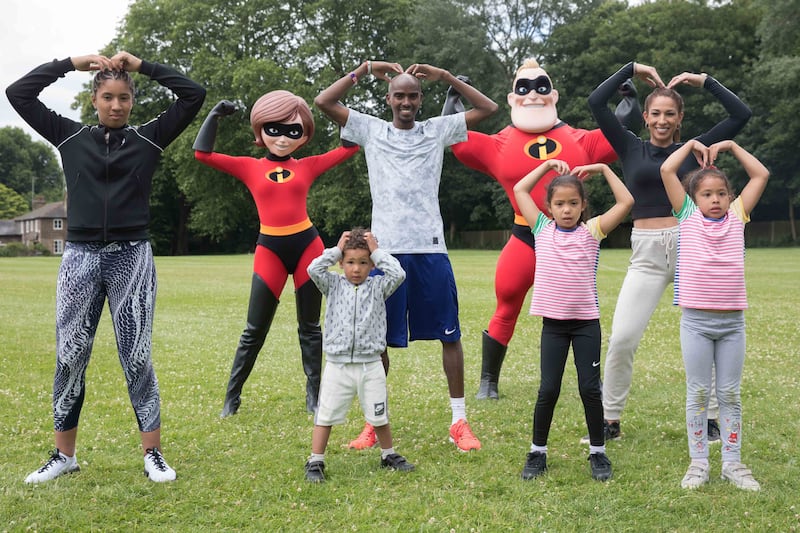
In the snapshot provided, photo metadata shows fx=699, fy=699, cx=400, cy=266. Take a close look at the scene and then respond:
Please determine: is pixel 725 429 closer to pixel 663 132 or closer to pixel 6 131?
pixel 663 132

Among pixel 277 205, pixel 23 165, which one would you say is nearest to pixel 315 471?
pixel 277 205

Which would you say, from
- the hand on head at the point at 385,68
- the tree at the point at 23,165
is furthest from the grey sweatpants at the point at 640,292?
the tree at the point at 23,165

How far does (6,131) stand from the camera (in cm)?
9256

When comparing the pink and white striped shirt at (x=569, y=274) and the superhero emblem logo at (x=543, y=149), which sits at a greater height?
the superhero emblem logo at (x=543, y=149)

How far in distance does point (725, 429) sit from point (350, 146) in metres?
3.66

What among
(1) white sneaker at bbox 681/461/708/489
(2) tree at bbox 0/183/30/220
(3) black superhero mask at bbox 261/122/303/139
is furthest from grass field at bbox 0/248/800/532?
(2) tree at bbox 0/183/30/220

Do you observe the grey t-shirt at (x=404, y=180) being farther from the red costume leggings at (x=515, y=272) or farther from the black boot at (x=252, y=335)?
the black boot at (x=252, y=335)

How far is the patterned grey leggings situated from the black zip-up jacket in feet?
0.42

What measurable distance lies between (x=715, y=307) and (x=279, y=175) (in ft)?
12.1

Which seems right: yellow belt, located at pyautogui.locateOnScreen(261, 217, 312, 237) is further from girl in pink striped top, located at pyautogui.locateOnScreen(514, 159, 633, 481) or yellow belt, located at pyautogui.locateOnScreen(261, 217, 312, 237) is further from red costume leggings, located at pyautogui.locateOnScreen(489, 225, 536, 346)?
girl in pink striped top, located at pyautogui.locateOnScreen(514, 159, 633, 481)

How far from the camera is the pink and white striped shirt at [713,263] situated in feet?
14.1

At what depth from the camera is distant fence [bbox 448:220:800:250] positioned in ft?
139

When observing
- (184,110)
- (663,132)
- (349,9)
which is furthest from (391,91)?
(349,9)

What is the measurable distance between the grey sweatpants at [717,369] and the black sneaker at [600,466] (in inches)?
21.1
